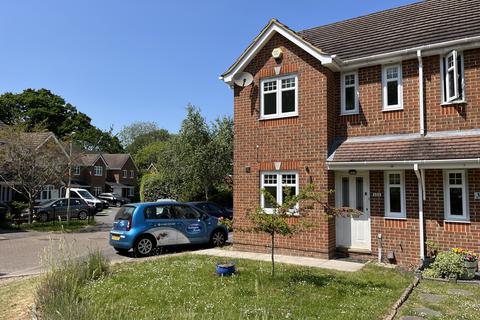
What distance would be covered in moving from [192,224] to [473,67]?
992 cm

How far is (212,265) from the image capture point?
404 inches

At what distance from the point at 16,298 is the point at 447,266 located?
9552mm

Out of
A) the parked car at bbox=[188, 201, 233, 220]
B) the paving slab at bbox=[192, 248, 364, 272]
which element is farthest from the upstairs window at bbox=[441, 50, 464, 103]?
the parked car at bbox=[188, 201, 233, 220]

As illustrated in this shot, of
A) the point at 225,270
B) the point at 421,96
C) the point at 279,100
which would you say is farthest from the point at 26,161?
the point at 421,96

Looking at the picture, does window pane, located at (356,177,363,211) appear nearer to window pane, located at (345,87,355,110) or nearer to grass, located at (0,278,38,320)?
window pane, located at (345,87,355,110)

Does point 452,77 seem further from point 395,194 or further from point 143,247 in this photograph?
point 143,247

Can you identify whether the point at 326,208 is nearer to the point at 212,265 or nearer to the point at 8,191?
the point at 212,265

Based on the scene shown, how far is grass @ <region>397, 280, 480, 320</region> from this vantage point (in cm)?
656

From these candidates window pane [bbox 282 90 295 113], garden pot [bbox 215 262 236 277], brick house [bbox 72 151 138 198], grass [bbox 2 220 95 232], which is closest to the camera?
garden pot [bbox 215 262 236 277]

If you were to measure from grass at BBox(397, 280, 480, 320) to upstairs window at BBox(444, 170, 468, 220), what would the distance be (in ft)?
7.17

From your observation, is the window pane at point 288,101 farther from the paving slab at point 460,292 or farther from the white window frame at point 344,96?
the paving slab at point 460,292

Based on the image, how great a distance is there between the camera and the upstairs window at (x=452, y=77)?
1030 centimetres

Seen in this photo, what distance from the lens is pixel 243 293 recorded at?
295 inches

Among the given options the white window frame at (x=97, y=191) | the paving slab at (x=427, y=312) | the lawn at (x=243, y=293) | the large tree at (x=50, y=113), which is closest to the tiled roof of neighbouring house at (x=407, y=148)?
the lawn at (x=243, y=293)
